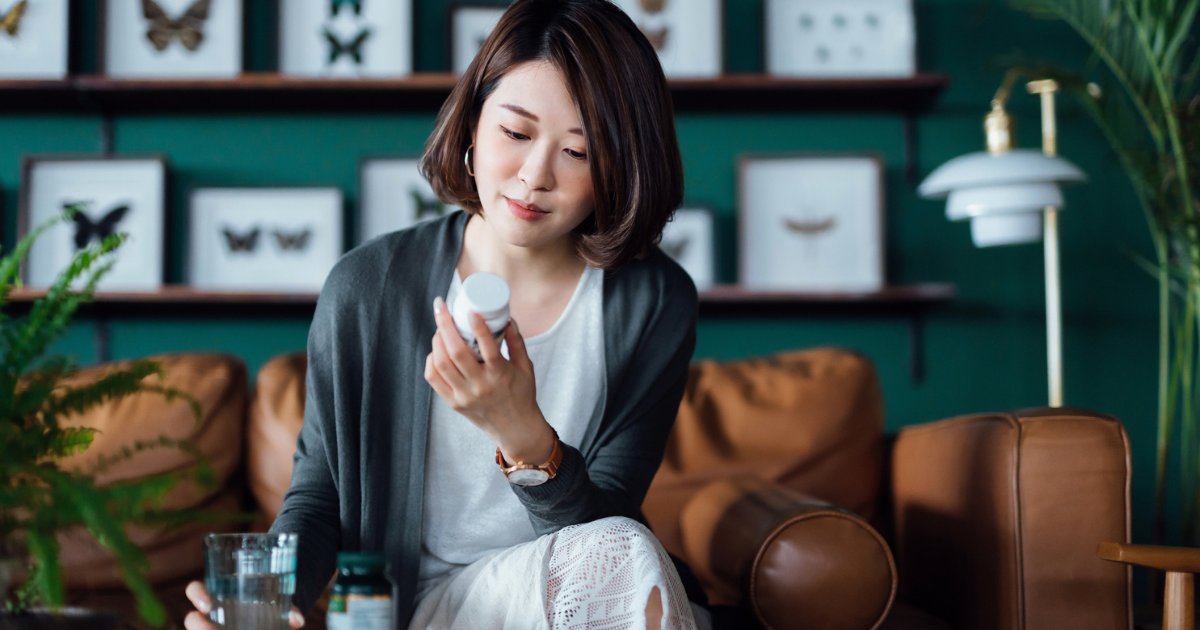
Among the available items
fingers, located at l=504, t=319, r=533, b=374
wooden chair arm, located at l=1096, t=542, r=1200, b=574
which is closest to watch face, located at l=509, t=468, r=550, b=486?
fingers, located at l=504, t=319, r=533, b=374

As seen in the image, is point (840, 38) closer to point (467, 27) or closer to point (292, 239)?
point (467, 27)

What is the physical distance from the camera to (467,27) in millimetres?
2459

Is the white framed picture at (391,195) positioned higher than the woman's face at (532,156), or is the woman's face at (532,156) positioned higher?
the white framed picture at (391,195)

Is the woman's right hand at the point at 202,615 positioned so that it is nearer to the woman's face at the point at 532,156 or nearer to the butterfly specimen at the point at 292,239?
the woman's face at the point at 532,156

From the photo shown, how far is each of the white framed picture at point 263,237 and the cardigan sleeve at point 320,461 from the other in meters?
1.21

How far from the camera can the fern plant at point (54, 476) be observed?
60 cm

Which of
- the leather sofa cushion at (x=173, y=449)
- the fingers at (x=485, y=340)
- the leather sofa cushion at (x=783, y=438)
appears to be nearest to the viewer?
the fingers at (x=485, y=340)

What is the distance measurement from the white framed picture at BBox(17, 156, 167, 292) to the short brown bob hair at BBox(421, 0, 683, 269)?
4.80ft

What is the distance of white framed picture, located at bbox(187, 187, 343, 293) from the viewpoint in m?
2.41

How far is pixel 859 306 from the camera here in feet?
8.06

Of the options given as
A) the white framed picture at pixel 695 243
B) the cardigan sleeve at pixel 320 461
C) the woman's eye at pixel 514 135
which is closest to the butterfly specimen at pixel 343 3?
the white framed picture at pixel 695 243

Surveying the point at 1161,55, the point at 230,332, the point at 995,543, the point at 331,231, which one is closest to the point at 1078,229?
the point at 1161,55

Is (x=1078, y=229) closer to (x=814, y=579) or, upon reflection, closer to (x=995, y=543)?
(x=995, y=543)

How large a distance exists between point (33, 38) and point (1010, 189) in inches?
95.6
